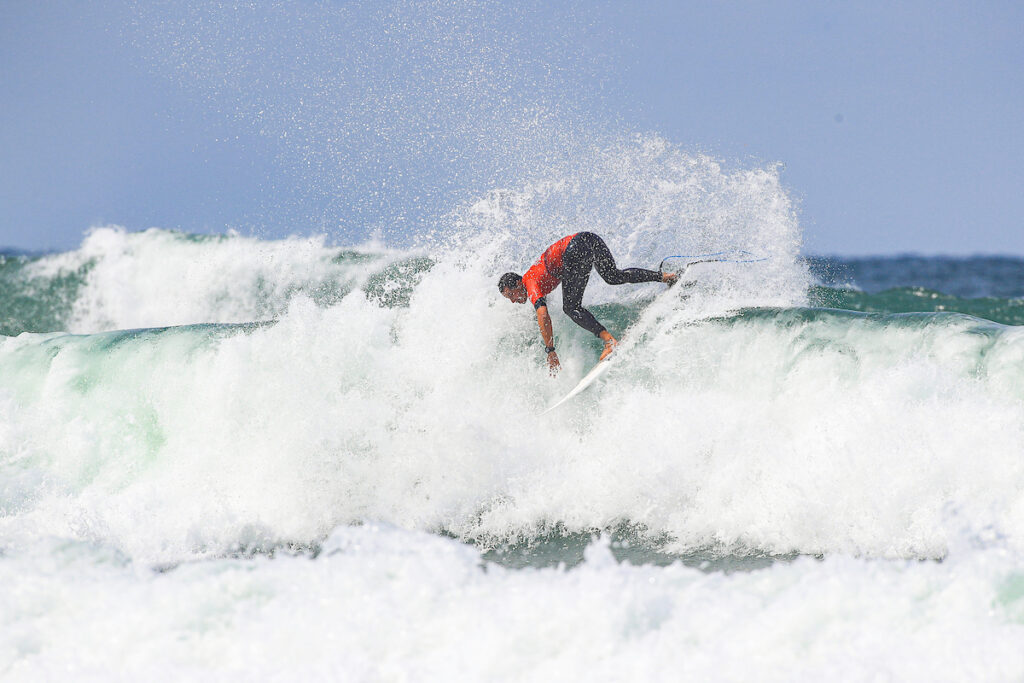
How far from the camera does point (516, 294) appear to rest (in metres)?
6.77

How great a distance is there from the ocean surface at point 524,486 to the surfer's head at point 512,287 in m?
0.62

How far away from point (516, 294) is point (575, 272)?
62cm

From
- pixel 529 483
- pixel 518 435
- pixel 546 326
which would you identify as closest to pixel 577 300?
pixel 546 326

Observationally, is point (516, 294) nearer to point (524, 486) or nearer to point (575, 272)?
point (575, 272)

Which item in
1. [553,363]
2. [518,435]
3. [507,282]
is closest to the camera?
[518,435]

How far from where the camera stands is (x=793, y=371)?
6.38 m

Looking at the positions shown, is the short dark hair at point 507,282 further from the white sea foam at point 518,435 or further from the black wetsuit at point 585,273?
the white sea foam at point 518,435

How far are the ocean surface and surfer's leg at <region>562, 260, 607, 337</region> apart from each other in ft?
1.10

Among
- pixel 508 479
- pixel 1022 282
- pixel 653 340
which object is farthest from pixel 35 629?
pixel 1022 282

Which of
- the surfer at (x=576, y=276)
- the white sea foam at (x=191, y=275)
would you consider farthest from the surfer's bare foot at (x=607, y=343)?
the white sea foam at (x=191, y=275)

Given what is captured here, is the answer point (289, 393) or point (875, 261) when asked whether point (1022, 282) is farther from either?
point (289, 393)

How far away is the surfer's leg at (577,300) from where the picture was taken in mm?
6922

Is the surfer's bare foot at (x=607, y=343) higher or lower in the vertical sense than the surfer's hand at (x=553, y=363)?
higher

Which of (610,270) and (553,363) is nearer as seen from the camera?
(553,363)
